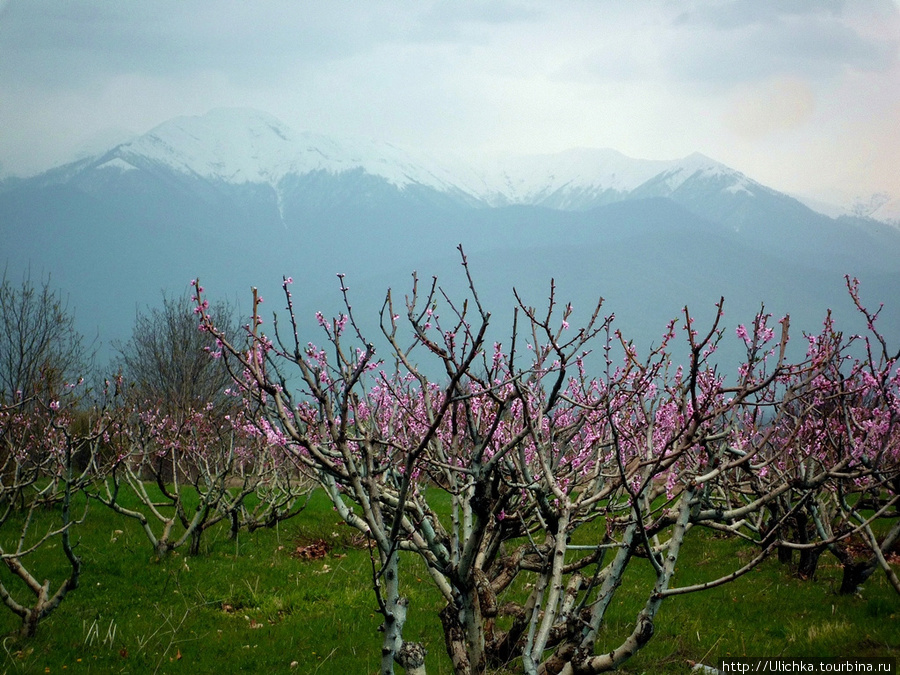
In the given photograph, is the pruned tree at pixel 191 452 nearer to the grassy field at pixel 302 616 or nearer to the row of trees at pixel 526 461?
the grassy field at pixel 302 616

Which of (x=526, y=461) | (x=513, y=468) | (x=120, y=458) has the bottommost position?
(x=120, y=458)

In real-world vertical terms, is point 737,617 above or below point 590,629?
below

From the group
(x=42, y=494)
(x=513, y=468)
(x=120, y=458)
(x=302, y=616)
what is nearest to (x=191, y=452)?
(x=42, y=494)

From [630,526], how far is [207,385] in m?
41.9

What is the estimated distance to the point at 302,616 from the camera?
10.1 m

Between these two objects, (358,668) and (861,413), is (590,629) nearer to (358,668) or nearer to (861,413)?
(358,668)

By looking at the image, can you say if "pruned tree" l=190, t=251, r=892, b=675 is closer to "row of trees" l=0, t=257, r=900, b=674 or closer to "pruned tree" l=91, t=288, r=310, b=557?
"row of trees" l=0, t=257, r=900, b=674

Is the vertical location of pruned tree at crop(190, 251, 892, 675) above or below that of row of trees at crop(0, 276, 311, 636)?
above

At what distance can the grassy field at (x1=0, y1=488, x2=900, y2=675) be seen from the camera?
25.3 feet

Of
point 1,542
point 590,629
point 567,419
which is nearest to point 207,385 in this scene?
point 1,542

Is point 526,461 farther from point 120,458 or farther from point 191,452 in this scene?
point 191,452

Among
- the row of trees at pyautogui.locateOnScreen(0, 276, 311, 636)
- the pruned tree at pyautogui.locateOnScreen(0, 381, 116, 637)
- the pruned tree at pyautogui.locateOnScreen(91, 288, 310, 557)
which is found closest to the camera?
the pruned tree at pyautogui.locateOnScreen(0, 381, 116, 637)

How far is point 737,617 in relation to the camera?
942 centimetres

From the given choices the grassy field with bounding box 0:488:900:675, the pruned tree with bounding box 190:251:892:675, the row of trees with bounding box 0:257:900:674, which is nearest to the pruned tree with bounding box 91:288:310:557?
the grassy field with bounding box 0:488:900:675
